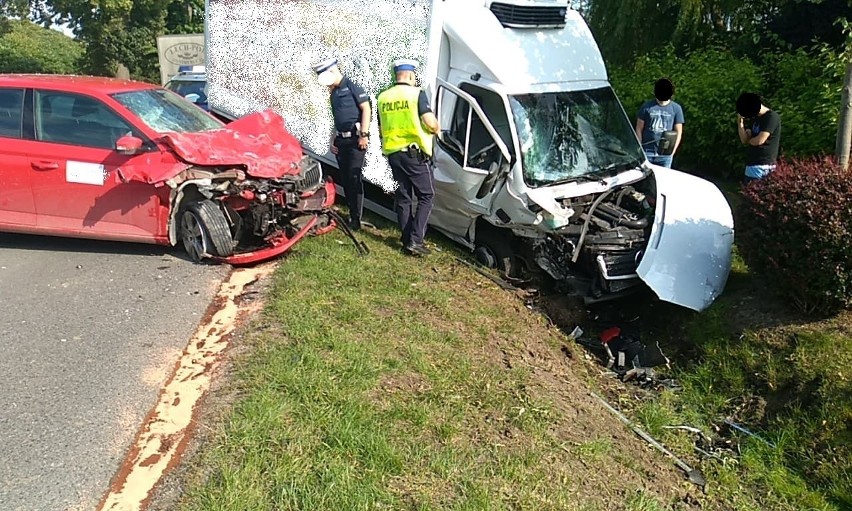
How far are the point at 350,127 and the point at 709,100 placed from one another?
5.41 m

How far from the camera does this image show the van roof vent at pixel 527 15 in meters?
6.94

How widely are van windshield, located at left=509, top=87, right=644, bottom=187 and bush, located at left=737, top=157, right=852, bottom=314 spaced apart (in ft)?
4.61

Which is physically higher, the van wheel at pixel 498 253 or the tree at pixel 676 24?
the tree at pixel 676 24

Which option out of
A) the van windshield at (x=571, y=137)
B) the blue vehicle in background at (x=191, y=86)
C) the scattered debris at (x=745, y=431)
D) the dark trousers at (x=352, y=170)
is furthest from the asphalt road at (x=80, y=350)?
the blue vehicle in background at (x=191, y=86)

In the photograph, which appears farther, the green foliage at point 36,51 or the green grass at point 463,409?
the green foliage at point 36,51

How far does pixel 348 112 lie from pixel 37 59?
28.6 metres

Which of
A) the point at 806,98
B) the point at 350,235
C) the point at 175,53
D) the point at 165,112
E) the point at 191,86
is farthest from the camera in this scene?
the point at 175,53

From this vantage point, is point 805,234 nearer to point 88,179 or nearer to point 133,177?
point 133,177

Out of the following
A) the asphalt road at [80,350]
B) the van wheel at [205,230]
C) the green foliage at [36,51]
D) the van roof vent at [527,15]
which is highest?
the van roof vent at [527,15]

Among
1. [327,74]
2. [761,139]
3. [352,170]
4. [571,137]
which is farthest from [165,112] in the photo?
[761,139]

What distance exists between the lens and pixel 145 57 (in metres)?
29.7

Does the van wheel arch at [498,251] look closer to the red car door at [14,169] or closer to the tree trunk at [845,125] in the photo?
the tree trunk at [845,125]

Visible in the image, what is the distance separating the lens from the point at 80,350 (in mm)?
4863

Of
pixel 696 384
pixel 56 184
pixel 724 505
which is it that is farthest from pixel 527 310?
pixel 56 184
